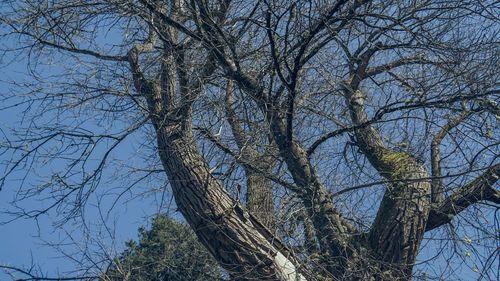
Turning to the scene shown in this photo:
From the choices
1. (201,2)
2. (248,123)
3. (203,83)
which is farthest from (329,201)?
(201,2)

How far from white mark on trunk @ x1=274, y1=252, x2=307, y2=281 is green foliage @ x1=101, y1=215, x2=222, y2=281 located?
67cm

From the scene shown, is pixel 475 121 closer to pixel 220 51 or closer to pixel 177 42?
pixel 220 51

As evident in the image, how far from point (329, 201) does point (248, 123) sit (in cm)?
86

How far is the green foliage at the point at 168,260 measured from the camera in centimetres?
675

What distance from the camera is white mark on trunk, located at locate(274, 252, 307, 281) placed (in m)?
5.82

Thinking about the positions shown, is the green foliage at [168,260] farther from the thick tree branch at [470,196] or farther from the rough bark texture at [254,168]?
the thick tree branch at [470,196]

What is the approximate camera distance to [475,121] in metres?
6.31

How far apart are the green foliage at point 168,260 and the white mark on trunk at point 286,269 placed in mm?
674

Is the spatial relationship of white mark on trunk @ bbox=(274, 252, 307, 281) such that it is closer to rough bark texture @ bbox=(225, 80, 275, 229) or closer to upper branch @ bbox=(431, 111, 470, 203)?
rough bark texture @ bbox=(225, 80, 275, 229)

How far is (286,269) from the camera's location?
5855 millimetres

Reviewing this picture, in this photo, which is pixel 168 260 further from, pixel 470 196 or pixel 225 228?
pixel 470 196

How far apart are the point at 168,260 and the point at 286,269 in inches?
66.0

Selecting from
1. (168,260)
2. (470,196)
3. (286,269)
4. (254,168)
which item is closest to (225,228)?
(286,269)

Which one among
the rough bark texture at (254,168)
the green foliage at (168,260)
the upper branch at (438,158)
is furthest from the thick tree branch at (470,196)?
the green foliage at (168,260)
